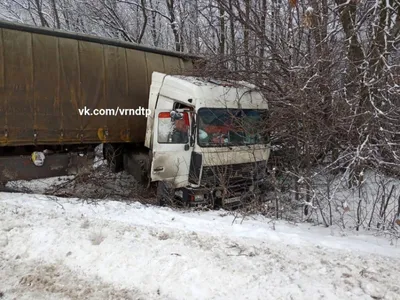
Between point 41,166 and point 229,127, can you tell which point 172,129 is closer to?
point 229,127

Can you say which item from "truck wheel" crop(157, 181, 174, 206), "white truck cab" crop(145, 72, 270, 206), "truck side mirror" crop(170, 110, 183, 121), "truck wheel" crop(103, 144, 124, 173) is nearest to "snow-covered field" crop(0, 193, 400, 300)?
"white truck cab" crop(145, 72, 270, 206)

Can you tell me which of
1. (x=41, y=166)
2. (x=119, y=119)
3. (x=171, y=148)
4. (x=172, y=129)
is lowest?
(x=41, y=166)

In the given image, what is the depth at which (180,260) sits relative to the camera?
10.5ft

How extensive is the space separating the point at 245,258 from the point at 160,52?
6440 millimetres

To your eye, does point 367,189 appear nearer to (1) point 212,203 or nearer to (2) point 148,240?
(1) point 212,203

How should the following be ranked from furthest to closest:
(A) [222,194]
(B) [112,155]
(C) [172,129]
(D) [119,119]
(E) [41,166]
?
(B) [112,155] < (D) [119,119] < (E) [41,166] < (C) [172,129] < (A) [222,194]

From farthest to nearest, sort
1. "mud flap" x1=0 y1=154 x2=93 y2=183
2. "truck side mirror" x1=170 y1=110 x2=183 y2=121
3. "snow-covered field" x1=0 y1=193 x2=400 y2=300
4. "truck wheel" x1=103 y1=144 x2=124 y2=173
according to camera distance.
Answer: "truck wheel" x1=103 y1=144 x2=124 y2=173 < "mud flap" x1=0 y1=154 x2=93 y2=183 < "truck side mirror" x1=170 y1=110 x2=183 y2=121 < "snow-covered field" x1=0 y1=193 x2=400 y2=300

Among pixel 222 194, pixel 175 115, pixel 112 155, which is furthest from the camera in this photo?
pixel 112 155

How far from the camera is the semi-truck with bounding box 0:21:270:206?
19.1 feet

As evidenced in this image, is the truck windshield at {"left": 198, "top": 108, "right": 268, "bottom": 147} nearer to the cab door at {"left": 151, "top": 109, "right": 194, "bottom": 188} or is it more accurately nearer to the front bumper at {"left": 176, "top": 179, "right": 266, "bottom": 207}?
the cab door at {"left": 151, "top": 109, "right": 194, "bottom": 188}

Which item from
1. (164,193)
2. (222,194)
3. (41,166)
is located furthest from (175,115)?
(41,166)

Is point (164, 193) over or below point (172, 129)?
below

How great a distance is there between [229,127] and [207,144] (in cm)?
57

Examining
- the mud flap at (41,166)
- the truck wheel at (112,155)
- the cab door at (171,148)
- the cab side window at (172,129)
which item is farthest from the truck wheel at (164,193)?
the mud flap at (41,166)
